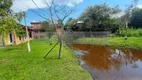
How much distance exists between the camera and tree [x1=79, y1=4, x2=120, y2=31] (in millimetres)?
29913

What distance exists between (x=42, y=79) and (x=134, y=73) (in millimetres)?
4611

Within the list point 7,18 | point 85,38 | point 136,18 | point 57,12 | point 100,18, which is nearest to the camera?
point 57,12

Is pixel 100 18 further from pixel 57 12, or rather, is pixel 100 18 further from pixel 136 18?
pixel 57 12

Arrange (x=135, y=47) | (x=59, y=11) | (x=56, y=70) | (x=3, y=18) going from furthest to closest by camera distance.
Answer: (x=135, y=47)
(x=3, y=18)
(x=59, y=11)
(x=56, y=70)

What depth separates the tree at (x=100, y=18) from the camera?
98.1 ft

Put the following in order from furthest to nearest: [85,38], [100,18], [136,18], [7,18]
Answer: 1. [136,18]
2. [100,18]
3. [85,38]
4. [7,18]

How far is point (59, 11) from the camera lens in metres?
10.0

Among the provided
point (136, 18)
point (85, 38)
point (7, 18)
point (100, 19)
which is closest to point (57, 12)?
point (7, 18)

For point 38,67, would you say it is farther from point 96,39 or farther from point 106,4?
point 106,4

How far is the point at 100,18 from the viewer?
30.2 metres

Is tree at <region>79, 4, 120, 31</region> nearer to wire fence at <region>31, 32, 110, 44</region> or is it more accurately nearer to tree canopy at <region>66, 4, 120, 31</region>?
tree canopy at <region>66, 4, 120, 31</region>

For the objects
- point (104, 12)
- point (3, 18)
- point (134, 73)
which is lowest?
point (134, 73)

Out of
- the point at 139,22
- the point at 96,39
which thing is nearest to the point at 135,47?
the point at 96,39

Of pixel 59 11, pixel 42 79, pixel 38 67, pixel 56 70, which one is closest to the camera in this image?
pixel 42 79
